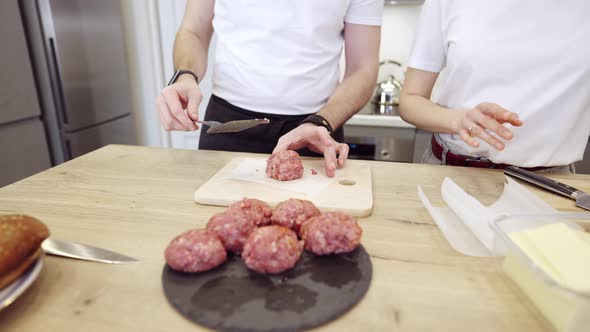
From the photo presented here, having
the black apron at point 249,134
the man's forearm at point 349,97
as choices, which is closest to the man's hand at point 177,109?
the black apron at point 249,134

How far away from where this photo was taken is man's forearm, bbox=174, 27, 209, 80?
134 centimetres

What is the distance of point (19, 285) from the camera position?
490 millimetres

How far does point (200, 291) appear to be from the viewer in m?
0.54

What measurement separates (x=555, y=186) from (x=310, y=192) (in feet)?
1.87

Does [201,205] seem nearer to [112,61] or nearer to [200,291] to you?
[200,291]

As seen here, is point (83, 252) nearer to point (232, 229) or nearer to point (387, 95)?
point (232, 229)

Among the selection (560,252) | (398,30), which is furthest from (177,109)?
(398,30)

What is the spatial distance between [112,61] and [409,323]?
2488 mm

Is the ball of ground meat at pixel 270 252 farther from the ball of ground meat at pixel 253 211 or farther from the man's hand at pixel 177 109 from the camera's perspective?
the man's hand at pixel 177 109

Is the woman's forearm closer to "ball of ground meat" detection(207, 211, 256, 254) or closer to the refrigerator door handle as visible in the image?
"ball of ground meat" detection(207, 211, 256, 254)

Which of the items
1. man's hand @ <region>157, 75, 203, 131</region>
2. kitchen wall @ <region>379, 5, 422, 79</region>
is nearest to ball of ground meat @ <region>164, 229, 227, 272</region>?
man's hand @ <region>157, 75, 203, 131</region>

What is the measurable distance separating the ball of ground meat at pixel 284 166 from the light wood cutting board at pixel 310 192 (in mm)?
17

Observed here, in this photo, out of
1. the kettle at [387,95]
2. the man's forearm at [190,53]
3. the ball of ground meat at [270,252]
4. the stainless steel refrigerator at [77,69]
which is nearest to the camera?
the ball of ground meat at [270,252]

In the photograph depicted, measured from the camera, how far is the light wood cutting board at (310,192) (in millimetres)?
813
